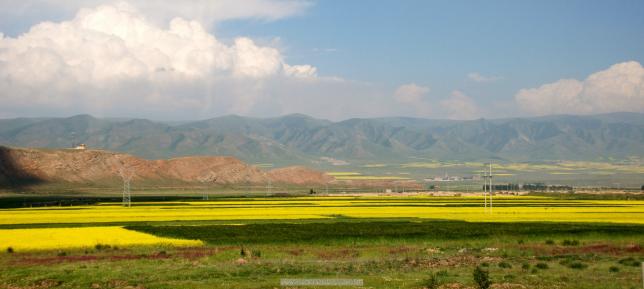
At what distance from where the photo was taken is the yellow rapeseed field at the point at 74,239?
4056 cm

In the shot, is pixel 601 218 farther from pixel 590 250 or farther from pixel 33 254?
pixel 33 254

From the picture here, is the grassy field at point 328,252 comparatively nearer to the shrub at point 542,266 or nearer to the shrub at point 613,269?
the shrub at point 542,266

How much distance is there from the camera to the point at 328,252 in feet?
124

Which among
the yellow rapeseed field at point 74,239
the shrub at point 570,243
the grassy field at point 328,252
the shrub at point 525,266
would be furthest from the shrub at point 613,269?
the yellow rapeseed field at point 74,239

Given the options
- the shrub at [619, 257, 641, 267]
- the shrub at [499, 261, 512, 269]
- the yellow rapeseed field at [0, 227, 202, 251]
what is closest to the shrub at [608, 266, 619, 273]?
the shrub at [619, 257, 641, 267]

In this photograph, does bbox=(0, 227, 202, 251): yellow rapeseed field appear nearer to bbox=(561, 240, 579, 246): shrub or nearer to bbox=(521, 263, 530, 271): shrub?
bbox=(521, 263, 530, 271): shrub

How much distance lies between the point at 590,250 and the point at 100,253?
2476 centimetres

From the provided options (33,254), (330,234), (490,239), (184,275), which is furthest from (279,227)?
(184,275)

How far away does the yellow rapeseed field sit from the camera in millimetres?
40562

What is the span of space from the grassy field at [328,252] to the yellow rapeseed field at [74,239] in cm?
6

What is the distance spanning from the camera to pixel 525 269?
30.2 m

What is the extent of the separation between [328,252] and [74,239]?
1569cm

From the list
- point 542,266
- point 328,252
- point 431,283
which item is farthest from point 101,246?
point 542,266

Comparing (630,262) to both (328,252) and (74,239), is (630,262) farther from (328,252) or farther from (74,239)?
(74,239)
